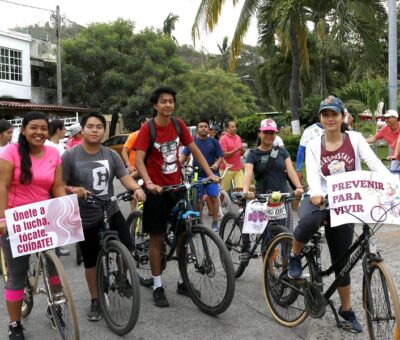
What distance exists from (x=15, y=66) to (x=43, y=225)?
29574 mm

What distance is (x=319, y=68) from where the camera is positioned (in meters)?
27.6

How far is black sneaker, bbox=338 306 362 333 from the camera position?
3.85 m

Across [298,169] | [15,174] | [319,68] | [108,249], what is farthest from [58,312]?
[319,68]

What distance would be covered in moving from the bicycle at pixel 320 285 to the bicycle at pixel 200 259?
393mm

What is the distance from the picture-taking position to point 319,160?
12.1ft

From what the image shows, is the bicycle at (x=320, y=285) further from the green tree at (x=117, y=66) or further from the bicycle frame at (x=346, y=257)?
the green tree at (x=117, y=66)

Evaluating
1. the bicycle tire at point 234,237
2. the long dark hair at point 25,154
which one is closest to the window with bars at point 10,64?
the bicycle tire at point 234,237

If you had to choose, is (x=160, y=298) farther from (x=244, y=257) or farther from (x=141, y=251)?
(x=244, y=257)

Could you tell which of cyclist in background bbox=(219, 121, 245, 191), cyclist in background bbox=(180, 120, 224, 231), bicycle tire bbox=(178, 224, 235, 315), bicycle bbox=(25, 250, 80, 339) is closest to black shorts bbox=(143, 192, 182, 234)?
bicycle tire bbox=(178, 224, 235, 315)

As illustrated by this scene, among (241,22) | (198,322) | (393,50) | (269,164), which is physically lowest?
(198,322)

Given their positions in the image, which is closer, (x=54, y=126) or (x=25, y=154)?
(x=25, y=154)

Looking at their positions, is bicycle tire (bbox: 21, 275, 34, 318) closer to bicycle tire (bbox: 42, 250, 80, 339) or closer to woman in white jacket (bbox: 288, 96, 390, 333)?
bicycle tire (bbox: 42, 250, 80, 339)

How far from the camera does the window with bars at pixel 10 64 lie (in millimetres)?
29391

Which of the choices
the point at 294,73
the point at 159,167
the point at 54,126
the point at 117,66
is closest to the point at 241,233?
the point at 159,167
